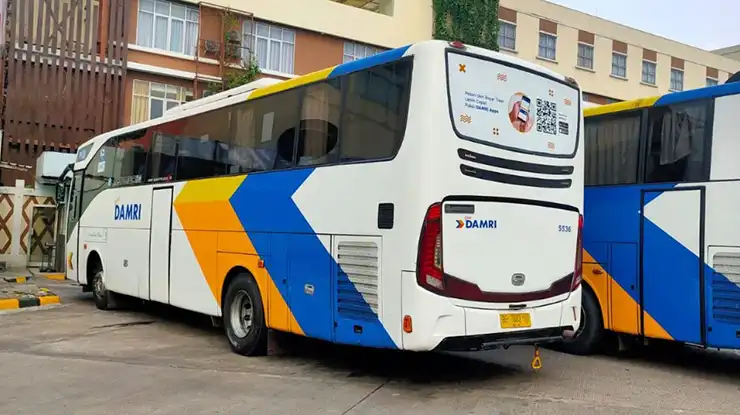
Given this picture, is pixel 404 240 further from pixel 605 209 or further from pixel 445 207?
pixel 605 209

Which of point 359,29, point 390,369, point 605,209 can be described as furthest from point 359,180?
point 359,29

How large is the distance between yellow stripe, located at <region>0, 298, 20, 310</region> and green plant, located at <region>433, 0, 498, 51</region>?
21.5 meters

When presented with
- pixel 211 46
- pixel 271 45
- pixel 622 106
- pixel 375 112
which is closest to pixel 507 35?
pixel 271 45

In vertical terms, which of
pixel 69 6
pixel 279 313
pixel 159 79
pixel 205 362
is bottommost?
pixel 205 362

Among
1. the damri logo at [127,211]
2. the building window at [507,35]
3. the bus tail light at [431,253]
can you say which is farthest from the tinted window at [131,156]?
the building window at [507,35]

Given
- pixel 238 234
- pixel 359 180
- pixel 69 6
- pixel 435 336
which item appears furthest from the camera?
pixel 69 6

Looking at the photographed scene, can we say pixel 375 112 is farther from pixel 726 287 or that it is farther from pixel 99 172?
pixel 99 172

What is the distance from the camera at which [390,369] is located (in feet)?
25.3

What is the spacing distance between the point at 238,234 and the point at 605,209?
4636 millimetres

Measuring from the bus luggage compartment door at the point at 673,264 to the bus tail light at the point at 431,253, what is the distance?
3.35 m

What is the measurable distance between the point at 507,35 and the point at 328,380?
2781 cm

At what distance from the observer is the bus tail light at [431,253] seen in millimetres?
6191

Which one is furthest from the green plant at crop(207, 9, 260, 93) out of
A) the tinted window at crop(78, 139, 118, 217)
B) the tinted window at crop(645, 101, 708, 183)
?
the tinted window at crop(645, 101, 708, 183)

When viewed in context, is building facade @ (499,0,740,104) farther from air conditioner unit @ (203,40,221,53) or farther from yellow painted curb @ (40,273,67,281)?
yellow painted curb @ (40,273,67,281)
